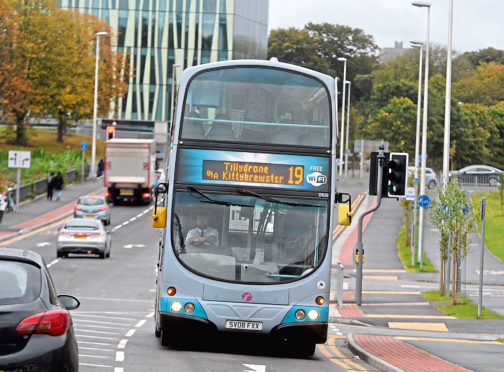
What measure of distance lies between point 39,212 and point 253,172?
43249 millimetres

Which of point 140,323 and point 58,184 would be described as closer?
point 140,323

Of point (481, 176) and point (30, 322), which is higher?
point (481, 176)

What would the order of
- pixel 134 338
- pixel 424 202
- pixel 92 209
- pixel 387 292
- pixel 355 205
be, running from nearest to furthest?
pixel 134 338 → pixel 387 292 → pixel 424 202 → pixel 92 209 → pixel 355 205

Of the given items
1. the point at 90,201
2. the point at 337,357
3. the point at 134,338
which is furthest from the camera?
the point at 90,201

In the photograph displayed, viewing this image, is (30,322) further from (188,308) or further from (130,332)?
(130,332)

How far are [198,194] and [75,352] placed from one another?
715cm

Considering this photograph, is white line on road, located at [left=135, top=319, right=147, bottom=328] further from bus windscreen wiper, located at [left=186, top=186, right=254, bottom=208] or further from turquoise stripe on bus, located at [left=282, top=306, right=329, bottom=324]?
turquoise stripe on bus, located at [left=282, top=306, right=329, bottom=324]

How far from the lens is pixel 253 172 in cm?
1689

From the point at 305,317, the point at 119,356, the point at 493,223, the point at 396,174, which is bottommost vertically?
the point at 119,356

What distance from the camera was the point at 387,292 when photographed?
35.1 metres

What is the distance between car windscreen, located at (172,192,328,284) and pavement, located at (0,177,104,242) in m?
30.4

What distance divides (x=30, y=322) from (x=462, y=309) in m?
21.5

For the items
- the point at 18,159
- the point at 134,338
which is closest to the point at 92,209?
the point at 18,159

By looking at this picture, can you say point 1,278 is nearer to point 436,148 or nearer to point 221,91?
point 221,91
